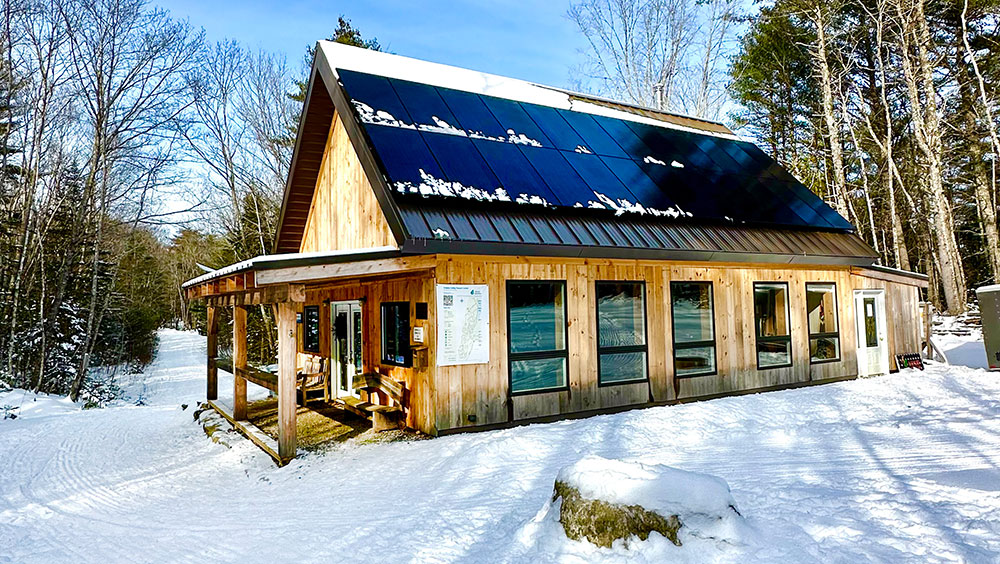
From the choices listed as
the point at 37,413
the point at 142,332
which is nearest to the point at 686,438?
the point at 37,413

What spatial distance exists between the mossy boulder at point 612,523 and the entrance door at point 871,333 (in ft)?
30.3

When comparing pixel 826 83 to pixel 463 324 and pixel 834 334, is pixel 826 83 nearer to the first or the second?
pixel 834 334

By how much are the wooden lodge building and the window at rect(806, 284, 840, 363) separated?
→ 36 mm

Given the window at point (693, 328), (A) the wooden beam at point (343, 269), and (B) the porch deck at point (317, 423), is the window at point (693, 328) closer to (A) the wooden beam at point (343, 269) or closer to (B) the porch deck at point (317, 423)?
(A) the wooden beam at point (343, 269)

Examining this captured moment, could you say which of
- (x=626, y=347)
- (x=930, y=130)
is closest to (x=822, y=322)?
(x=626, y=347)

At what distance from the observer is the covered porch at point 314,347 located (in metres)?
5.93

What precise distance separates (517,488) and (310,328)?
24.8ft

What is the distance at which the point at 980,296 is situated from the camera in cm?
1013

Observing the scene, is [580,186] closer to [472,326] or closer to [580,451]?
[472,326]

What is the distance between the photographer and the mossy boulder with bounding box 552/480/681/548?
3156mm

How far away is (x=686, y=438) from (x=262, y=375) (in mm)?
4970

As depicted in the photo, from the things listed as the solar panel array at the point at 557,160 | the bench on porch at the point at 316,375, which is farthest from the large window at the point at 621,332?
the bench on porch at the point at 316,375

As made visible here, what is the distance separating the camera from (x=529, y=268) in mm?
7324

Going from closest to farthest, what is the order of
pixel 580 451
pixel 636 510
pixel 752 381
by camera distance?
pixel 636 510 → pixel 580 451 → pixel 752 381
